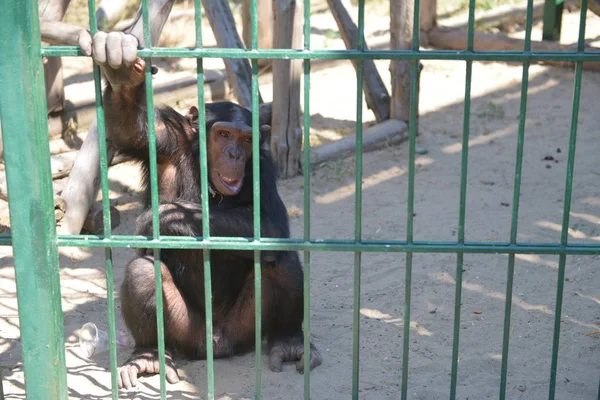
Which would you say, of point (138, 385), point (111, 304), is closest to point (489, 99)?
point (138, 385)

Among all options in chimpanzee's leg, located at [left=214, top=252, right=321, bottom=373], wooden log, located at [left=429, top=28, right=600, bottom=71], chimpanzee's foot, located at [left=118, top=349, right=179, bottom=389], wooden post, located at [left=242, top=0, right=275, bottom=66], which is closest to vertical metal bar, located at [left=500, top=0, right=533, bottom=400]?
chimpanzee's leg, located at [left=214, top=252, right=321, bottom=373]

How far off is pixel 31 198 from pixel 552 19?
8.02 m

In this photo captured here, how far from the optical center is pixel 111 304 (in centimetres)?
325

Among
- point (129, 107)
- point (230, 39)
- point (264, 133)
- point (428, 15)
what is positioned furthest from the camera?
point (428, 15)

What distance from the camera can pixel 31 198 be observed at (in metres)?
3.03

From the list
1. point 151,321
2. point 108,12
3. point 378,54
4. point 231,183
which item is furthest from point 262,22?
point 378,54

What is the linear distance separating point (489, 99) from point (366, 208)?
2851mm

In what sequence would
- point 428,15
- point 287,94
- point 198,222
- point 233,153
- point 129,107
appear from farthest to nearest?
1. point 428,15
2. point 287,94
3. point 233,153
4. point 198,222
5. point 129,107

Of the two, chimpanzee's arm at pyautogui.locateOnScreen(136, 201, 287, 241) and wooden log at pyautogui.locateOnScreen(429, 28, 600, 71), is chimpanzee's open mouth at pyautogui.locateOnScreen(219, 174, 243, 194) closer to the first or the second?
chimpanzee's arm at pyautogui.locateOnScreen(136, 201, 287, 241)

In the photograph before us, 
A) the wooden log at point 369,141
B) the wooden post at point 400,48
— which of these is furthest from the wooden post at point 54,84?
the wooden post at point 400,48

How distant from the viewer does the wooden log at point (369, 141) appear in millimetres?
7320

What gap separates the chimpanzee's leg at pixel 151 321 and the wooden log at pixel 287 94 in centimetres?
286

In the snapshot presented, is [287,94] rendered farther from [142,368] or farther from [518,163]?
[518,163]

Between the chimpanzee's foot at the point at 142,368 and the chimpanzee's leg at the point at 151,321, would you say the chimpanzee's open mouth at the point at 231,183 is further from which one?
the chimpanzee's foot at the point at 142,368
